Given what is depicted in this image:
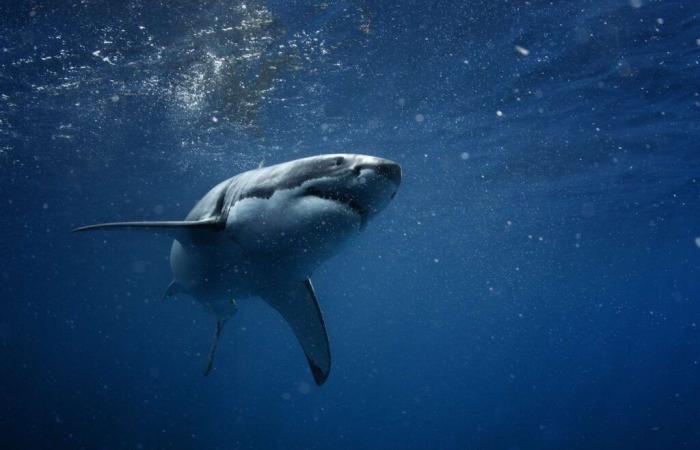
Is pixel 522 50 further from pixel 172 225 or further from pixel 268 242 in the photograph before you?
pixel 172 225

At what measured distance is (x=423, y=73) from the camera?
13.1 meters

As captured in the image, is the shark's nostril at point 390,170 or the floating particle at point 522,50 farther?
the floating particle at point 522,50

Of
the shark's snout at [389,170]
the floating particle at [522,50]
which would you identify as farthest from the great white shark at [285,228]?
the floating particle at [522,50]

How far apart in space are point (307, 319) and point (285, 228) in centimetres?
154

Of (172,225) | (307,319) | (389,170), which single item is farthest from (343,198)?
(307,319)

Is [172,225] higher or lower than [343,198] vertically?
lower

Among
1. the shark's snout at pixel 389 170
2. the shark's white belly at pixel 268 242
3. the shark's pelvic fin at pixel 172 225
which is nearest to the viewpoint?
the shark's snout at pixel 389 170

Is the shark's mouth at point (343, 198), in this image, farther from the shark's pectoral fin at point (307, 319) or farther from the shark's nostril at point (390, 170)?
the shark's pectoral fin at point (307, 319)

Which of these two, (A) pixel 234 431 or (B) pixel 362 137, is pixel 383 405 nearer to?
(A) pixel 234 431

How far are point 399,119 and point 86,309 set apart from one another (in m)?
68.0

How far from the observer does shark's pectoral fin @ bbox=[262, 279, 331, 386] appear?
4309mm

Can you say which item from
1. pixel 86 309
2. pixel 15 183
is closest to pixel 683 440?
pixel 15 183

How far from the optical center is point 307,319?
4.52 m

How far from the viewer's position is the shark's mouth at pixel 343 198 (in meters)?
2.88
